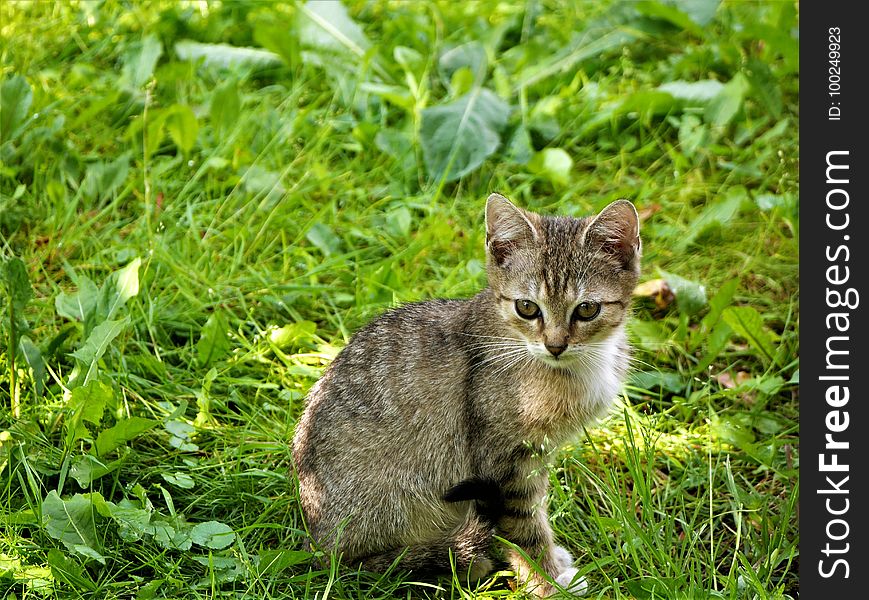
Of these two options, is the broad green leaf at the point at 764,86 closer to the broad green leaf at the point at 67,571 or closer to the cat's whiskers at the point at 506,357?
the cat's whiskers at the point at 506,357

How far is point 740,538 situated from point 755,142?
9.56 ft

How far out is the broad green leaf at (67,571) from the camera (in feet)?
11.9

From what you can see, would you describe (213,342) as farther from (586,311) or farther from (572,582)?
(572,582)

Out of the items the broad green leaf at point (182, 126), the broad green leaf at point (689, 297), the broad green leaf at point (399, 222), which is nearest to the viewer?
the broad green leaf at point (689, 297)

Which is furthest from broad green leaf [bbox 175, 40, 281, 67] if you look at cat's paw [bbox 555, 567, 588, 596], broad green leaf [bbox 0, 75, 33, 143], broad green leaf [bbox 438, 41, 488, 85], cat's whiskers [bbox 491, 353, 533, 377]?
cat's paw [bbox 555, 567, 588, 596]

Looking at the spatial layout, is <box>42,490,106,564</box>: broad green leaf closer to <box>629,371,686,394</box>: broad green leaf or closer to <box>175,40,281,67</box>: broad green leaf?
<box>629,371,686,394</box>: broad green leaf

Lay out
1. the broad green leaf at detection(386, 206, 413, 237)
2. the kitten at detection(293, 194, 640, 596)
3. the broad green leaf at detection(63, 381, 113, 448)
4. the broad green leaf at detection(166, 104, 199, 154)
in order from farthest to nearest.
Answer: the broad green leaf at detection(166, 104, 199, 154) → the broad green leaf at detection(386, 206, 413, 237) → the broad green leaf at detection(63, 381, 113, 448) → the kitten at detection(293, 194, 640, 596)

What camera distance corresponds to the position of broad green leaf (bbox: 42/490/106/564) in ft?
12.4

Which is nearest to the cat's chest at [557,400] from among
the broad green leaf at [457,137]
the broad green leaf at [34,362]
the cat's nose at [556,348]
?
the cat's nose at [556,348]

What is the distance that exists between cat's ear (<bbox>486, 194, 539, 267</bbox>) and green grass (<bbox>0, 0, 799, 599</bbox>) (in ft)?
2.73

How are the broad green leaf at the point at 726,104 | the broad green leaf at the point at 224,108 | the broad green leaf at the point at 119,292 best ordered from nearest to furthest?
1. the broad green leaf at the point at 119,292
2. the broad green leaf at the point at 224,108
3. the broad green leaf at the point at 726,104

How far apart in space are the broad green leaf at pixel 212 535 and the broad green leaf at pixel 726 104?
3.85m

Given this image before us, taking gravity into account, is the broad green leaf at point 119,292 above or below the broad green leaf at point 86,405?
above

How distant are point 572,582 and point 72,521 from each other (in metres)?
1.77
